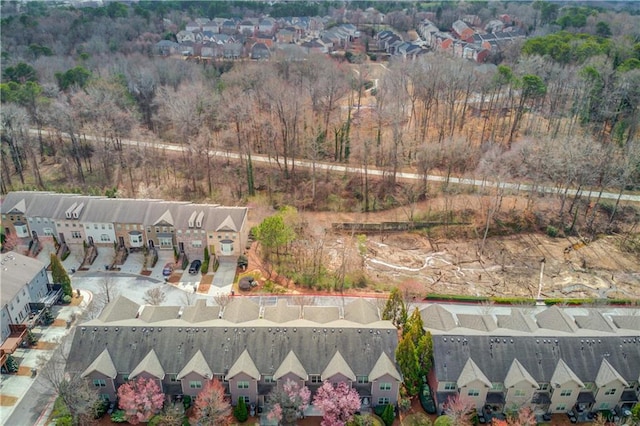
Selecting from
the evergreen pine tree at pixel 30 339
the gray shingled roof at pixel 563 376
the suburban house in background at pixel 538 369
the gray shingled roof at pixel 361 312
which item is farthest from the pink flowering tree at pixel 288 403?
the evergreen pine tree at pixel 30 339

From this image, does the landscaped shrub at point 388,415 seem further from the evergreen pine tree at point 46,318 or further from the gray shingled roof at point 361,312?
the evergreen pine tree at point 46,318

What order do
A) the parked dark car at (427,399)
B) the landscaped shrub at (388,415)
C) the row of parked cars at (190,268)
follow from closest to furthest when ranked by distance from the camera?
1. the landscaped shrub at (388,415)
2. the parked dark car at (427,399)
3. the row of parked cars at (190,268)

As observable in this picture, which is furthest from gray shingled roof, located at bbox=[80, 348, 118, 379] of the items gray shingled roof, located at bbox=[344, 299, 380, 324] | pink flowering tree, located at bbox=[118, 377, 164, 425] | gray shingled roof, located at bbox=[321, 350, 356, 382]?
gray shingled roof, located at bbox=[344, 299, 380, 324]

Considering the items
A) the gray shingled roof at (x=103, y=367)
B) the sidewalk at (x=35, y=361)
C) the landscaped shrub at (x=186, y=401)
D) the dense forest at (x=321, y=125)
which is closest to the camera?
the gray shingled roof at (x=103, y=367)

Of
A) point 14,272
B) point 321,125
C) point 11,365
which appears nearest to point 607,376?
point 11,365

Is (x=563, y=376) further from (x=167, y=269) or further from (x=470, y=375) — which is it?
(x=167, y=269)

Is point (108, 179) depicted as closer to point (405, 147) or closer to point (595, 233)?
point (405, 147)

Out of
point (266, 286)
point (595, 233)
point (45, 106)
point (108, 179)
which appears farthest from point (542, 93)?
point (45, 106)

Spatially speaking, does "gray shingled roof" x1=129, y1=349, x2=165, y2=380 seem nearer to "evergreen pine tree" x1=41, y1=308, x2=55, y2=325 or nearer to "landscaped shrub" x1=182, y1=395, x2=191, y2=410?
"landscaped shrub" x1=182, y1=395, x2=191, y2=410
